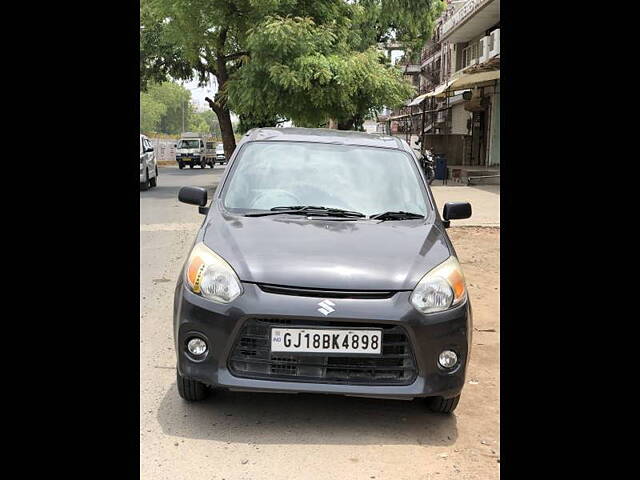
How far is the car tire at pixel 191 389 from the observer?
393 cm

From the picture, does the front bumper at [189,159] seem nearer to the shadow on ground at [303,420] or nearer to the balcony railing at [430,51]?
the balcony railing at [430,51]

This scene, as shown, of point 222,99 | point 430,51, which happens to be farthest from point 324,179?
point 430,51

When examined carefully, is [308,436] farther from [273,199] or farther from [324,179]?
[324,179]

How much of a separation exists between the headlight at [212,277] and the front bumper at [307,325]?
0.14 feet

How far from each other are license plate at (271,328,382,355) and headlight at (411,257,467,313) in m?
0.33

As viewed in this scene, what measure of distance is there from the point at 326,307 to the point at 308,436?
75 cm

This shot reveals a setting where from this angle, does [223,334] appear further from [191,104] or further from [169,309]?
[191,104]

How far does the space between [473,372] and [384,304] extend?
1.70 m

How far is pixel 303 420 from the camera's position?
3.85m

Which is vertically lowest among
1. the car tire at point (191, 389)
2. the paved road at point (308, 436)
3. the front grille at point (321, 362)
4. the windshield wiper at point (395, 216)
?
the paved road at point (308, 436)

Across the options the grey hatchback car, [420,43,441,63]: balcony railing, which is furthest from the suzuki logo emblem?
[420,43,441,63]: balcony railing

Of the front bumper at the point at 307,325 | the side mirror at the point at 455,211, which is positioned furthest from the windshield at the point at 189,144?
the front bumper at the point at 307,325

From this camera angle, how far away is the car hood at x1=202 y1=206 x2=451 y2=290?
3.55 metres

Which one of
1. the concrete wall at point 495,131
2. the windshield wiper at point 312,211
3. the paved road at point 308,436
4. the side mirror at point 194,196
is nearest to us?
the paved road at point 308,436
